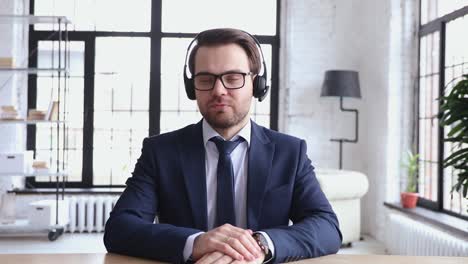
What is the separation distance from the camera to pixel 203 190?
5.38 feet

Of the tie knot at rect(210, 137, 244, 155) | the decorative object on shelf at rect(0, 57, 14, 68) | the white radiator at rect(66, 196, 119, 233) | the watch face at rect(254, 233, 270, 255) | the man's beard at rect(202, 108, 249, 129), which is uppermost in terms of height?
the decorative object on shelf at rect(0, 57, 14, 68)

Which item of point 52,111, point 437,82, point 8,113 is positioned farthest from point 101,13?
point 437,82

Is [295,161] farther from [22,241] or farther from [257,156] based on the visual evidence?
[22,241]

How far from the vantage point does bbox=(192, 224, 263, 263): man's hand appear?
129cm

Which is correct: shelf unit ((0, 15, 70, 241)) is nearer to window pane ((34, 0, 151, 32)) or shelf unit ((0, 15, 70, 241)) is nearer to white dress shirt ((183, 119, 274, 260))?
window pane ((34, 0, 151, 32))

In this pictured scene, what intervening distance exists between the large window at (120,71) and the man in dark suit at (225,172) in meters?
4.59

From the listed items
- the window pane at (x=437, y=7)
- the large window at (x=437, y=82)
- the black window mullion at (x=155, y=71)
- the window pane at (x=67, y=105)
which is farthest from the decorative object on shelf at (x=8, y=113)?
the window pane at (x=437, y=7)

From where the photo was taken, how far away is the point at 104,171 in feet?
20.5

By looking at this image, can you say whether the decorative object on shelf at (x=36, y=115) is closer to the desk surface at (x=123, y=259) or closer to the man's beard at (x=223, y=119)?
the man's beard at (x=223, y=119)

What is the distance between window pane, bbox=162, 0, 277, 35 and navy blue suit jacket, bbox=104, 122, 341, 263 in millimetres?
4691

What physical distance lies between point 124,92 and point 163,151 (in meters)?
4.72

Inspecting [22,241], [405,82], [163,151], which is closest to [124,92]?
[22,241]

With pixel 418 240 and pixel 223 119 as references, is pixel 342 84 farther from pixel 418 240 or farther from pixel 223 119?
pixel 223 119

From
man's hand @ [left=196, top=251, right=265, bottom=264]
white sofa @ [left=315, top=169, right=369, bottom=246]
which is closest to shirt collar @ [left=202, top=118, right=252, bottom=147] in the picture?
man's hand @ [left=196, top=251, right=265, bottom=264]
